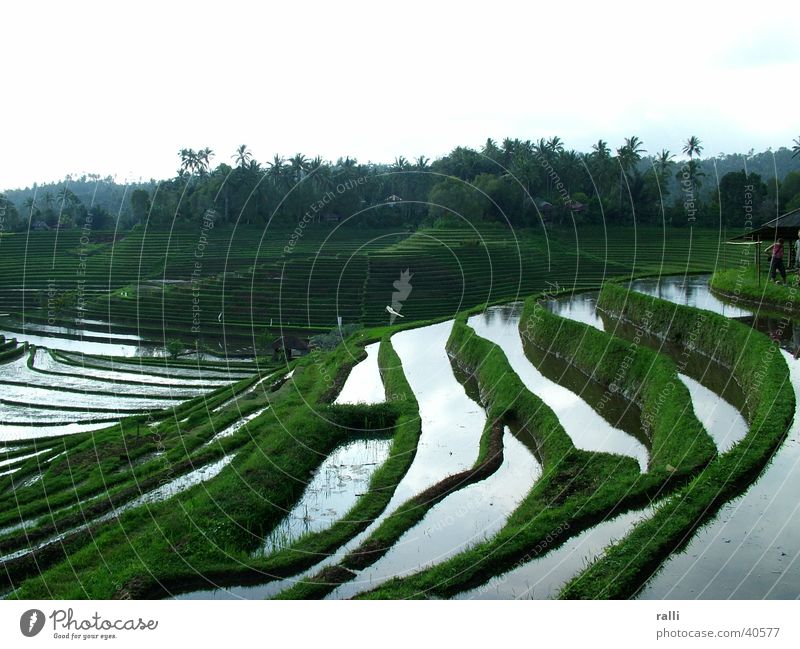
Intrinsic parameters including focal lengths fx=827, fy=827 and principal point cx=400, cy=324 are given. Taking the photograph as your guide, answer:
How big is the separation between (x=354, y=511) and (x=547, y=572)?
138 inches

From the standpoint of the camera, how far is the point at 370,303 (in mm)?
36375

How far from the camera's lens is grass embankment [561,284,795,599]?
888 cm

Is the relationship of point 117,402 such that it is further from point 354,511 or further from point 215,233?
point 215,233

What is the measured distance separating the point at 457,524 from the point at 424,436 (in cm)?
457

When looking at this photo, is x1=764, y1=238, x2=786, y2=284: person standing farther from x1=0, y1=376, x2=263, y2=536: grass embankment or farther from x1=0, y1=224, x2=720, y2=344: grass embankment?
x1=0, y1=376, x2=263, y2=536: grass embankment

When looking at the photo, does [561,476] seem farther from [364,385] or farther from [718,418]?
[364,385]

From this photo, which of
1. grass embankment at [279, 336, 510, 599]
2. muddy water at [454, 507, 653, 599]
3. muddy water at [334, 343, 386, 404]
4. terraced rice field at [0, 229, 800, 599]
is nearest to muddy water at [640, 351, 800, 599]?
terraced rice field at [0, 229, 800, 599]

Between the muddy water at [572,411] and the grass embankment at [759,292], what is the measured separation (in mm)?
6337

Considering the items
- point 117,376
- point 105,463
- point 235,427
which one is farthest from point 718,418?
point 117,376

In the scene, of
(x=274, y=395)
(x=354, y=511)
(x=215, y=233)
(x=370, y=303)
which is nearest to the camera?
(x=354, y=511)

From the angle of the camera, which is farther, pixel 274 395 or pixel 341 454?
pixel 274 395

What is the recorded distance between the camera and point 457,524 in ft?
37.2

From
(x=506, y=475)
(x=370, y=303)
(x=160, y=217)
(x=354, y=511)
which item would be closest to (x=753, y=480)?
(x=506, y=475)

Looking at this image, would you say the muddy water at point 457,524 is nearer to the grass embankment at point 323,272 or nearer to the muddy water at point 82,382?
the muddy water at point 82,382
